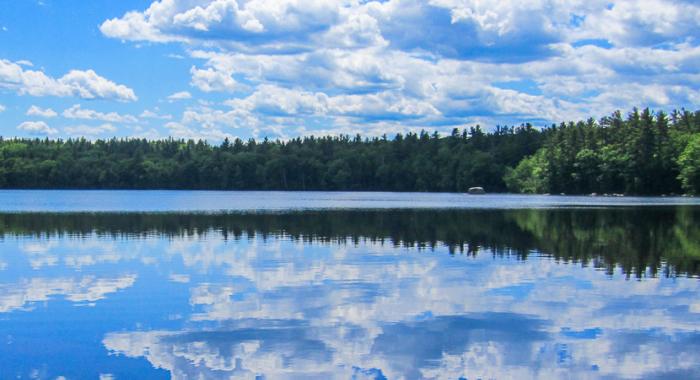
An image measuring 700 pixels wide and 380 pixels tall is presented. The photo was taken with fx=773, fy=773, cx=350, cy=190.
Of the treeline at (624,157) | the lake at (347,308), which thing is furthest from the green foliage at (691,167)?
the lake at (347,308)

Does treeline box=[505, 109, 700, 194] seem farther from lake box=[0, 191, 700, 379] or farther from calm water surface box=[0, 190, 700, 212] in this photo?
lake box=[0, 191, 700, 379]

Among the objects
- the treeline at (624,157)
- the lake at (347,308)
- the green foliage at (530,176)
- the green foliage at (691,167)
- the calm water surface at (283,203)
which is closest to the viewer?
the lake at (347,308)

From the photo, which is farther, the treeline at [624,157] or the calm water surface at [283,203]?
the treeline at [624,157]

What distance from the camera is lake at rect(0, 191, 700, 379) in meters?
15.8

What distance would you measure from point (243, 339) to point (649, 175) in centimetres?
13656

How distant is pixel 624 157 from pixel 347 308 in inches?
5207

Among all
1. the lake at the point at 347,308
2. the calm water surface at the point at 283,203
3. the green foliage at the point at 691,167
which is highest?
the green foliage at the point at 691,167

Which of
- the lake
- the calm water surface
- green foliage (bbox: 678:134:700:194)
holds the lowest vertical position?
the calm water surface

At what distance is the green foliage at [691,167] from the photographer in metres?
129

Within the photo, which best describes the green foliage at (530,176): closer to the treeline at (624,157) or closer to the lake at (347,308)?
the treeline at (624,157)

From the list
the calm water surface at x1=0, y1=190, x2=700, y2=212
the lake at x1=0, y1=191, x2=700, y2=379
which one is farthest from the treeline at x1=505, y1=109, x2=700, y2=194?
the lake at x1=0, y1=191, x2=700, y2=379

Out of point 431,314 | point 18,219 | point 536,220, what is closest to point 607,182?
point 536,220

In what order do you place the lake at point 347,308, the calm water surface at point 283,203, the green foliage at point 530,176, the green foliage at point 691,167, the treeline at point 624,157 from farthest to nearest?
the green foliage at point 530,176 → the treeline at point 624,157 → the green foliage at point 691,167 → the calm water surface at point 283,203 → the lake at point 347,308

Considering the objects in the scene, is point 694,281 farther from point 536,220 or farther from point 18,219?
point 18,219
